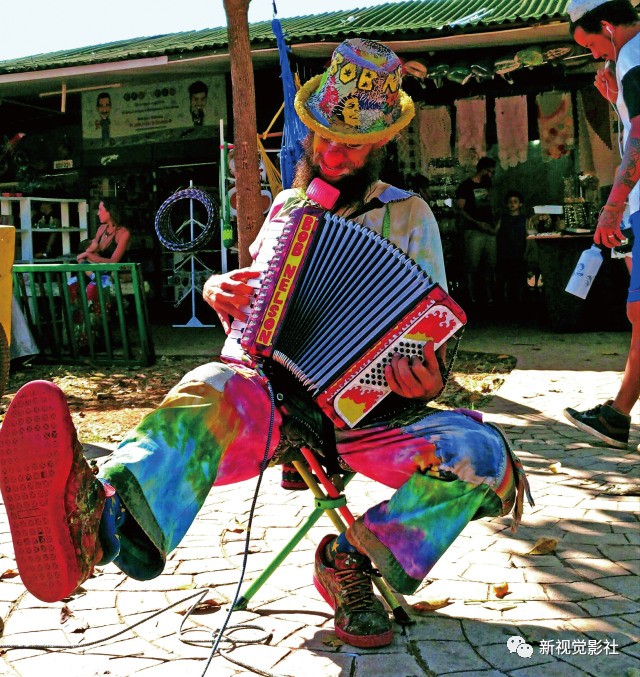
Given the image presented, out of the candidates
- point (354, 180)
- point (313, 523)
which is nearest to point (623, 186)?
point (354, 180)

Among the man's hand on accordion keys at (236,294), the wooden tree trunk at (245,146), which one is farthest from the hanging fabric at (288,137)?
the man's hand on accordion keys at (236,294)

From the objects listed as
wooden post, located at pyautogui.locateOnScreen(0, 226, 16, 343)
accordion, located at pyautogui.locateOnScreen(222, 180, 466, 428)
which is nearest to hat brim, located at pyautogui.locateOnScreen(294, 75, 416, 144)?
accordion, located at pyautogui.locateOnScreen(222, 180, 466, 428)

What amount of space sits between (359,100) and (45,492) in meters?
1.67

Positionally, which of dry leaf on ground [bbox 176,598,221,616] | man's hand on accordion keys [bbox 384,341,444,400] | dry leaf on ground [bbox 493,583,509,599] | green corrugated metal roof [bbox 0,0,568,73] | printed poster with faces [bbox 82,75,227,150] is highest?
green corrugated metal roof [bbox 0,0,568,73]

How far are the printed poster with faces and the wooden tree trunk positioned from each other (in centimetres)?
643

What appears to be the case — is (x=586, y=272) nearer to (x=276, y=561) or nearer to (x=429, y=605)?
(x=429, y=605)

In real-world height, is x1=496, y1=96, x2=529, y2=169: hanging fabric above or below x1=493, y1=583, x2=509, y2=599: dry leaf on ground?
above

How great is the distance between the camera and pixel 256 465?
2.66 meters

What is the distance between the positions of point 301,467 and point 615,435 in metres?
2.21

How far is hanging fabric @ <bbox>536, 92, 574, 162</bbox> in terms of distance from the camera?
11.6 metres

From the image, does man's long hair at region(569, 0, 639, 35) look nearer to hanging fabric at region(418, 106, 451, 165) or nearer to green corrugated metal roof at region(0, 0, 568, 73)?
green corrugated metal roof at region(0, 0, 568, 73)

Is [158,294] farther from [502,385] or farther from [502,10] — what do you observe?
[502,385]

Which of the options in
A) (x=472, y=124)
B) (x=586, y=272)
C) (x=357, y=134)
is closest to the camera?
(x=357, y=134)

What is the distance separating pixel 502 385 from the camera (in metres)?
6.85
